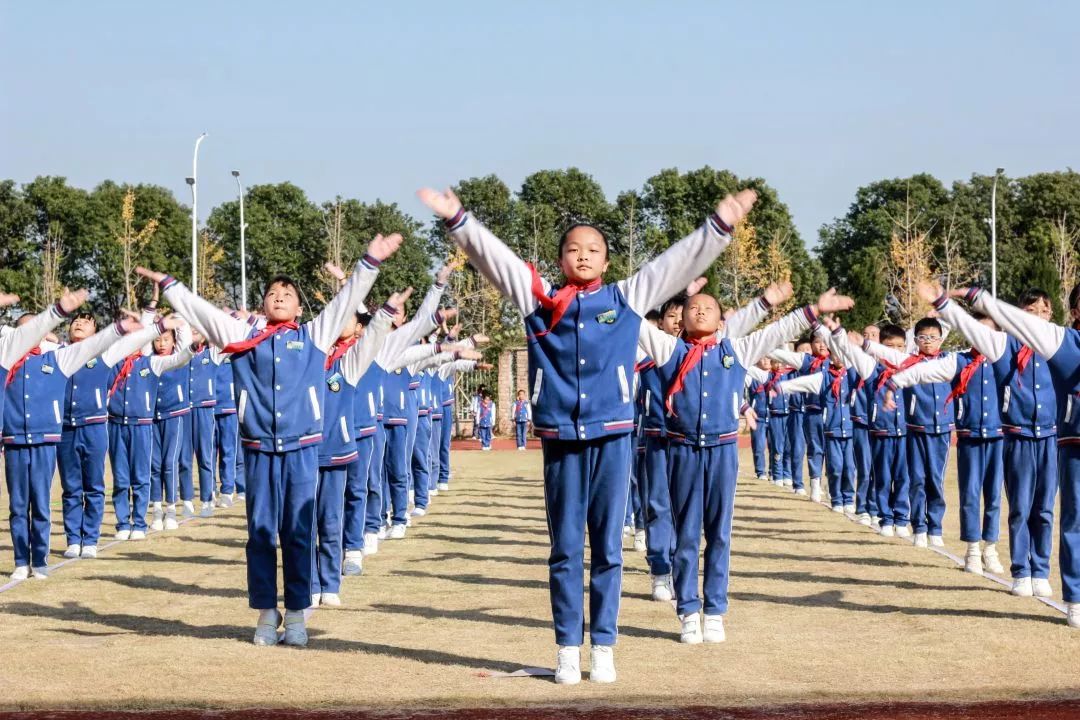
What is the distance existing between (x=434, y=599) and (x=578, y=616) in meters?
3.80

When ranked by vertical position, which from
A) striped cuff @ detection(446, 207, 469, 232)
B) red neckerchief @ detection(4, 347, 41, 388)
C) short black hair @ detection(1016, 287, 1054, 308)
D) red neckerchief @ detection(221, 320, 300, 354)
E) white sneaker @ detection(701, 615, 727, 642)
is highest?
striped cuff @ detection(446, 207, 469, 232)

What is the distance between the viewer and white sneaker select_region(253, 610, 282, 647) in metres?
9.33

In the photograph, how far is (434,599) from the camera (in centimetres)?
1155

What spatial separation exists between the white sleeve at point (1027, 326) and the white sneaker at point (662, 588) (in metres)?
3.48

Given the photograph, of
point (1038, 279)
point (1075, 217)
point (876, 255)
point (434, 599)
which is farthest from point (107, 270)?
point (434, 599)

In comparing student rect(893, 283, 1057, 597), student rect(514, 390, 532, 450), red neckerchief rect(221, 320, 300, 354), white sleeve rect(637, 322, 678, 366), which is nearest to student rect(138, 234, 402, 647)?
red neckerchief rect(221, 320, 300, 354)

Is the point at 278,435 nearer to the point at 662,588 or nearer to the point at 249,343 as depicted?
the point at 249,343

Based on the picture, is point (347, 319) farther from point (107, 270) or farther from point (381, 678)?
point (107, 270)

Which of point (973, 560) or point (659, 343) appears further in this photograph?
point (973, 560)

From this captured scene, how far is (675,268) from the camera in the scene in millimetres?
7758

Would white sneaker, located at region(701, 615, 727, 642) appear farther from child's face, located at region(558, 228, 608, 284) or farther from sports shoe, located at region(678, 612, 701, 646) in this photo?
child's face, located at region(558, 228, 608, 284)

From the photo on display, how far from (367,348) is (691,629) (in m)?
3.19

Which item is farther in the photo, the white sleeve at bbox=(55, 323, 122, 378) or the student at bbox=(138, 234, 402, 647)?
the white sleeve at bbox=(55, 323, 122, 378)

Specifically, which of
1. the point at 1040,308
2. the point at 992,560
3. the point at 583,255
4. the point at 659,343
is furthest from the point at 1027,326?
the point at 992,560
